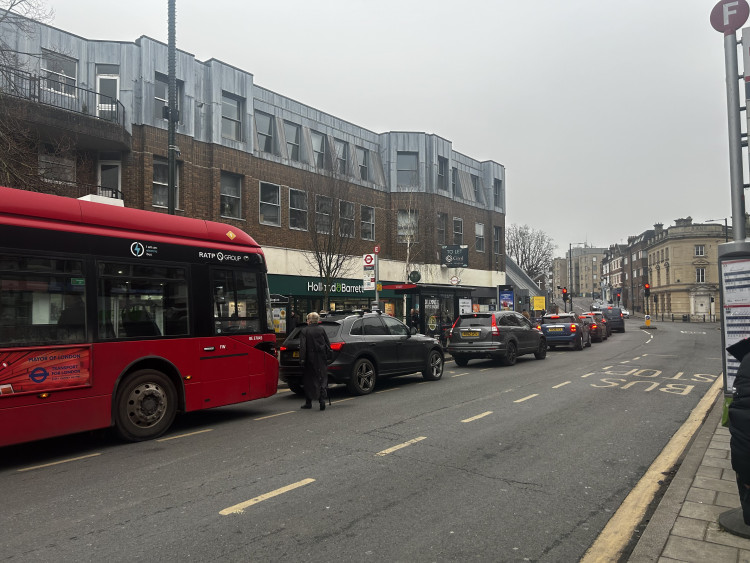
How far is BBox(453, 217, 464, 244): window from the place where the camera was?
33531 mm

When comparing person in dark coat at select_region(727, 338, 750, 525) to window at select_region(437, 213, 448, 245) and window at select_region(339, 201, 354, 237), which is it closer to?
window at select_region(339, 201, 354, 237)

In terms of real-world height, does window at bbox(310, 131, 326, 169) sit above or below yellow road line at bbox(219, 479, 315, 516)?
above

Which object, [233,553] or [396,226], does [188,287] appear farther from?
[396,226]

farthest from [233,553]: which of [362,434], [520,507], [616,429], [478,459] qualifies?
[616,429]

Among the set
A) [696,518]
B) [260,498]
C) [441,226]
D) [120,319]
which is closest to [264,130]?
[441,226]

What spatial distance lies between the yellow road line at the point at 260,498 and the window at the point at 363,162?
2463cm

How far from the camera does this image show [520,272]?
44.8 m

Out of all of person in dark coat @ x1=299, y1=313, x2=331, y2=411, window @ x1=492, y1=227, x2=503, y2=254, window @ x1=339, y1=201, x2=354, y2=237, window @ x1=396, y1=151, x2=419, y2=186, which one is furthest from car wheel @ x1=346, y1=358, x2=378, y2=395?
window @ x1=492, y1=227, x2=503, y2=254

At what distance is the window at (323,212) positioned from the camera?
2116 cm

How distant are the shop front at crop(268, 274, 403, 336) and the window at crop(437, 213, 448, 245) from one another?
602 centimetres

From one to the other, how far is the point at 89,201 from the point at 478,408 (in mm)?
6739

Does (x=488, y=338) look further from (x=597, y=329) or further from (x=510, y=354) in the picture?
(x=597, y=329)

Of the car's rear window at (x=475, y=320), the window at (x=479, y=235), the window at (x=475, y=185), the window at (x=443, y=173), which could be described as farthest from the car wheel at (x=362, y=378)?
the window at (x=475, y=185)

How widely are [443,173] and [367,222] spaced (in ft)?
24.8
